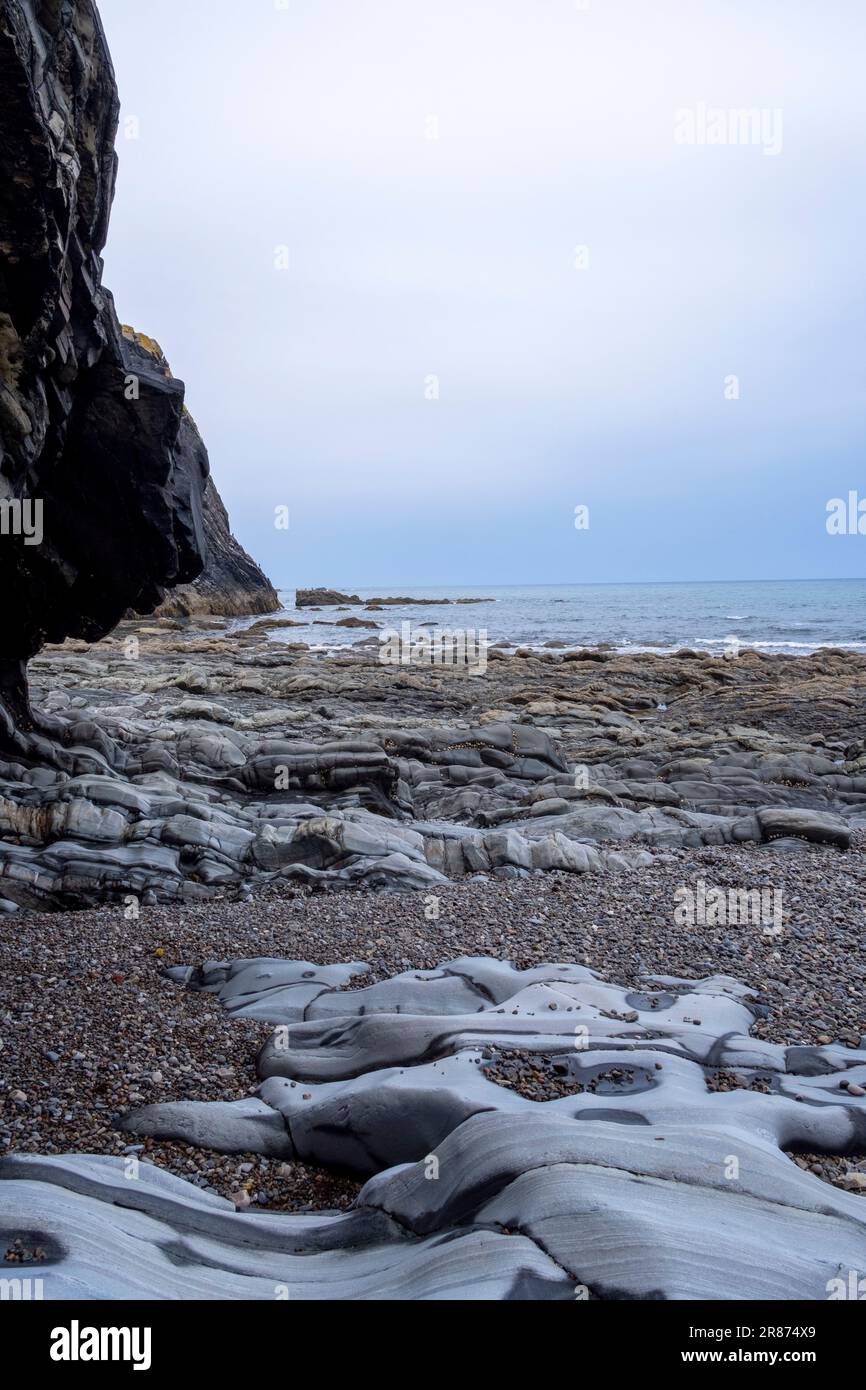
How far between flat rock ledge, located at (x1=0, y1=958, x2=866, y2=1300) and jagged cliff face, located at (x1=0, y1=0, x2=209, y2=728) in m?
6.18

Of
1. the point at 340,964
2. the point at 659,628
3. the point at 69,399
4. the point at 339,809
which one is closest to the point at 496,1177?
the point at 340,964

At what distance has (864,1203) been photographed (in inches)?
132

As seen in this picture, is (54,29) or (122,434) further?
(122,434)

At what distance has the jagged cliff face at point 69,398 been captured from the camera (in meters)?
6.69

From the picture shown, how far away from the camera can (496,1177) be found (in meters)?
3.36

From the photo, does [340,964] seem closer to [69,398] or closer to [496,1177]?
[496,1177]

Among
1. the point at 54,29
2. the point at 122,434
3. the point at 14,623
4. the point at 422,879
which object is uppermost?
the point at 54,29

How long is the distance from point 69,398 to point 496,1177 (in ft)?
29.8

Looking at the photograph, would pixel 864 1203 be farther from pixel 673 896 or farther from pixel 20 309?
pixel 20 309

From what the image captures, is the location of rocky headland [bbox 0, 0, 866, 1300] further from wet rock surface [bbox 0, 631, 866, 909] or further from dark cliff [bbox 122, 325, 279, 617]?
dark cliff [bbox 122, 325, 279, 617]

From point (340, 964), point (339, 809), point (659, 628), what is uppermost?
point (659, 628)

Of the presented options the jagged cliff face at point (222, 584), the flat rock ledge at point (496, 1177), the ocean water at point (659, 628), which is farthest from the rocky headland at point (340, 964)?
the jagged cliff face at point (222, 584)
